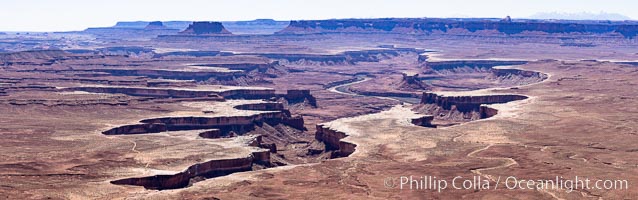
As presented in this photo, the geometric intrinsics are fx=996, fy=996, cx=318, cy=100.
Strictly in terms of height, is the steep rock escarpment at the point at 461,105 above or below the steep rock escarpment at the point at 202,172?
below

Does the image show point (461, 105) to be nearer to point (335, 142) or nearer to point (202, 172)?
point (335, 142)

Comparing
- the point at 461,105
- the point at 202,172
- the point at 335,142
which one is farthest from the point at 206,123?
the point at 461,105

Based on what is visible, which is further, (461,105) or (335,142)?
(461,105)

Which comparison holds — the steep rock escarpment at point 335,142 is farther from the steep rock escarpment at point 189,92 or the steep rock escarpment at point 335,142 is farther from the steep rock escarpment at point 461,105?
the steep rock escarpment at point 189,92

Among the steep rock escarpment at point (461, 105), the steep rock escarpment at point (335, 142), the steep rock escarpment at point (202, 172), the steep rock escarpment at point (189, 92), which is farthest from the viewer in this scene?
the steep rock escarpment at point (189, 92)

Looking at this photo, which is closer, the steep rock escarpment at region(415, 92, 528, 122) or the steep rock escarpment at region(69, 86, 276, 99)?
the steep rock escarpment at region(415, 92, 528, 122)

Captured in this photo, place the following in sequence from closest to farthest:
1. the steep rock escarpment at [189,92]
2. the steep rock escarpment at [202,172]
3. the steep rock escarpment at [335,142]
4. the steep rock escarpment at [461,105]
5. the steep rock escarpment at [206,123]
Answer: the steep rock escarpment at [202,172], the steep rock escarpment at [335,142], the steep rock escarpment at [206,123], the steep rock escarpment at [461,105], the steep rock escarpment at [189,92]

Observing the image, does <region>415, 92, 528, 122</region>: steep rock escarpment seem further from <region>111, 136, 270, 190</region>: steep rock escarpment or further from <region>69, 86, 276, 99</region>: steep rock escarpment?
<region>111, 136, 270, 190</region>: steep rock escarpment

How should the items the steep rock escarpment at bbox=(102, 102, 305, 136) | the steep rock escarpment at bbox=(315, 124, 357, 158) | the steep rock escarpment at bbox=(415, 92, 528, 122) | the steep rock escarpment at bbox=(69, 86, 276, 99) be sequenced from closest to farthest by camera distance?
the steep rock escarpment at bbox=(315, 124, 357, 158)
the steep rock escarpment at bbox=(102, 102, 305, 136)
the steep rock escarpment at bbox=(415, 92, 528, 122)
the steep rock escarpment at bbox=(69, 86, 276, 99)

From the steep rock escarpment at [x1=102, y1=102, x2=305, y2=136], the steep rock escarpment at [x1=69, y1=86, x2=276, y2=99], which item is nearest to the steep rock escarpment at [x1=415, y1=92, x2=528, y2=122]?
the steep rock escarpment at [x1=69, y1=86, x2=276, y2=99]

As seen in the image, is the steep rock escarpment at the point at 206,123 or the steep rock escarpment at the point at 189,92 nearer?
the steep rock escarpment at the point at 206,123

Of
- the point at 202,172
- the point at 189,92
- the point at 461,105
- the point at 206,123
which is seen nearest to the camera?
the point at 202,172

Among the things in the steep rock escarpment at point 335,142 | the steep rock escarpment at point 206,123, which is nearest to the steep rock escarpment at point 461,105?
the steep rock escarpment at point 206,123
